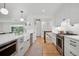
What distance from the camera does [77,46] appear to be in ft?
6.07

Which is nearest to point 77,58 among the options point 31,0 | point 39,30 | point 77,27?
point 31,0

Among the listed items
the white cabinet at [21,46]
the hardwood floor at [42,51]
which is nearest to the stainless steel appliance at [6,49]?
the white cabinet at [21,46]

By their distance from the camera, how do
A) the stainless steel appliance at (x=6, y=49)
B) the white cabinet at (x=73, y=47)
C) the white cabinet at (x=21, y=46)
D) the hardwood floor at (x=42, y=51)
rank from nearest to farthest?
1. the stainless steel appliance at (x=6, y=49)
2. the white cabinet at (x=73, y=47)
3. the white cabinet at (x=21, y=46)
4. the hardwood floor at (x=42, y=51)

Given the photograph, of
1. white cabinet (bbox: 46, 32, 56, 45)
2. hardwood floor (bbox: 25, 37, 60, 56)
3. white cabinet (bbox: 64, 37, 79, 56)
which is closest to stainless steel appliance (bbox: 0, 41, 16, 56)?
white cabinet (bbox: 64, 37, 79, 56)

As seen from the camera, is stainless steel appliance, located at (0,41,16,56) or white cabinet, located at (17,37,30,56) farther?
white cabinet, located at (17,37,30,56)

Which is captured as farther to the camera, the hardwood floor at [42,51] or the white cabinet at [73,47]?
the hardwood floor at [42,51]

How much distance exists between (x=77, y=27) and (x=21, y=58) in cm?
294

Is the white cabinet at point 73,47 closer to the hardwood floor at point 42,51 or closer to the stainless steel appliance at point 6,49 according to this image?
the stainless steel appliance at point 6,49

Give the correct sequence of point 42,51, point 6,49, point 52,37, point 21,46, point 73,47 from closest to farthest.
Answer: point 6,49
point 73,47
point 21,46
point 42,51
point 52,37

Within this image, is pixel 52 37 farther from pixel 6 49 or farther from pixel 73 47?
pixel 6 49

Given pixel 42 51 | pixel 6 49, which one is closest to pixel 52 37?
pixel 42 51

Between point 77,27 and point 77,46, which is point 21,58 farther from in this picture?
point 77,27

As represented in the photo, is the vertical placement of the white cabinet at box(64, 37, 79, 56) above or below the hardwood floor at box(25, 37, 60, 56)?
above

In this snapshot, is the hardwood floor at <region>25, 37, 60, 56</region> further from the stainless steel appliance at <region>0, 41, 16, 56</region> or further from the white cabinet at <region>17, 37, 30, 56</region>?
the stainless steel appliance at <region>0, 41, 16, 56</region>
